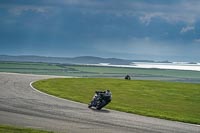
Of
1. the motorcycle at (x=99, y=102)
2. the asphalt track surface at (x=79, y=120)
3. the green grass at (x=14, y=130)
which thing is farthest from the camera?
the motorcycle at (x=99, y=102)

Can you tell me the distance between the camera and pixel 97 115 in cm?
2752

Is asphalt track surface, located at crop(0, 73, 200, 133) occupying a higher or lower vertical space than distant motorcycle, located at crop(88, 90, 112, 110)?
lower

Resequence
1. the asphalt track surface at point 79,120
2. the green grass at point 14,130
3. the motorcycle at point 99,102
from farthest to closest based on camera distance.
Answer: the motorcycle at point 99,102 < the asphalt track surface at point 79,120 < the green grass at point 14,130

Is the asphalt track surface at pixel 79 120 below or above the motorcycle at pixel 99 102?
below

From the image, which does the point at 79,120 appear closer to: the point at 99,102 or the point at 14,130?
the point at 14,130

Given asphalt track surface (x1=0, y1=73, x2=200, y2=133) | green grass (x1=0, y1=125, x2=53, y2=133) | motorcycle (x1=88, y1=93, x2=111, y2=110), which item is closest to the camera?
green grass (x1=0, y1=125, x2=53, y2=133)

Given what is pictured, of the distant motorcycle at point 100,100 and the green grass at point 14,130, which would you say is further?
the distant motorcycle at point 100,100

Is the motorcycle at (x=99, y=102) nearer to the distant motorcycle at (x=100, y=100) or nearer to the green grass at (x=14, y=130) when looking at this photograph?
the distant motorcycle at (x=100, y=100)

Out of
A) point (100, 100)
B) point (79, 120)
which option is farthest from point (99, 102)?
point (79, 120)

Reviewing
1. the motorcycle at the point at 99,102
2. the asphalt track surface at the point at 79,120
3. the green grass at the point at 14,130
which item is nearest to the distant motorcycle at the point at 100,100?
the motorcycle at the point at 99,102

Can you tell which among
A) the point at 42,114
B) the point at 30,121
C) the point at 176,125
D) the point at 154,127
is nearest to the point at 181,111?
the point at 176,125

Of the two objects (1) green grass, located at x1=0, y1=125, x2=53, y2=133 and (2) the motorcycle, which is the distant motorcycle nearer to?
(2) the motorcycle

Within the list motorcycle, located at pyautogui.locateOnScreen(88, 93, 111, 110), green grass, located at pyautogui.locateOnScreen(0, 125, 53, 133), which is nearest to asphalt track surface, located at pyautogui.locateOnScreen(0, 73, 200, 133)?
motorcycle, located at pyautogui.locateOnScreen(88, 93, 111, 110)

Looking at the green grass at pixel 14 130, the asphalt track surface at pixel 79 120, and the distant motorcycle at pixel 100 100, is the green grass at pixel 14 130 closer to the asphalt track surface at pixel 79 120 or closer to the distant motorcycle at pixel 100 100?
the asphalt track surface at pixel 79 120
